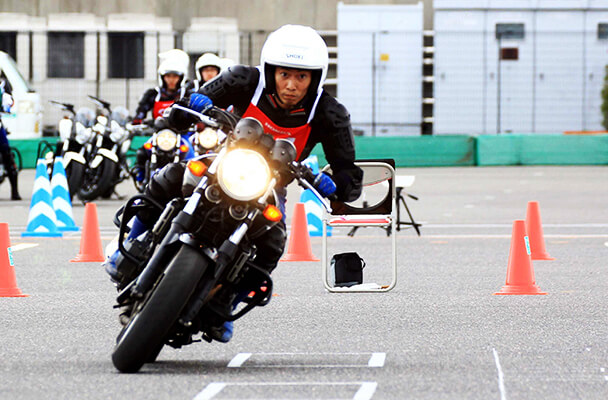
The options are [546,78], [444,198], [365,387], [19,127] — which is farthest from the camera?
[546,78]

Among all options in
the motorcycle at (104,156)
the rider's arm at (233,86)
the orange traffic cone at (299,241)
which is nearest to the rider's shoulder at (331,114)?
the rider's arm at (233,86)

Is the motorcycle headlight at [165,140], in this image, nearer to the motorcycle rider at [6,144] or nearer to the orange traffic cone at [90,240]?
the motorcycle rider at [6,144]

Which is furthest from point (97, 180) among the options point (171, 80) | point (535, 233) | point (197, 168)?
point (197, 168)

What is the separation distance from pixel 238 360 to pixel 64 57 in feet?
114

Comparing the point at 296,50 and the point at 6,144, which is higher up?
the point at 296,50

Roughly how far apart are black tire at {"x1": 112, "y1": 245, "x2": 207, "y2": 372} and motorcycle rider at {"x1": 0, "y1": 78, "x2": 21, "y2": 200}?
45.8 feet

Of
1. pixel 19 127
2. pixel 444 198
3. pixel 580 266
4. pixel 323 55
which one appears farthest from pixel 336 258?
pixel 19 127

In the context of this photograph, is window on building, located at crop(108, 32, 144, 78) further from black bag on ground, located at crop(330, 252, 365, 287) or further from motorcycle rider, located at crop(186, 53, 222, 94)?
black bag on ground, located at crop(330, 252, 365, 287)

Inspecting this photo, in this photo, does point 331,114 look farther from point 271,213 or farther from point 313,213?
point 313,213

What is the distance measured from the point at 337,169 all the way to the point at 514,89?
33.5 meters

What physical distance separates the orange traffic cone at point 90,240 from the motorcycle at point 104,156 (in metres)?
8.90

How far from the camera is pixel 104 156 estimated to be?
73.7 ft

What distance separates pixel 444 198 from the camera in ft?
80.5

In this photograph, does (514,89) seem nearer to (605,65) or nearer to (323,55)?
(605,65)
